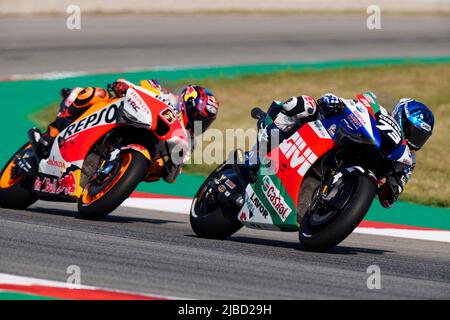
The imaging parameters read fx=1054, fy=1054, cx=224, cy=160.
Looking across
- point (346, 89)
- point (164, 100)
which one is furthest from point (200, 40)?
point (164, 100)

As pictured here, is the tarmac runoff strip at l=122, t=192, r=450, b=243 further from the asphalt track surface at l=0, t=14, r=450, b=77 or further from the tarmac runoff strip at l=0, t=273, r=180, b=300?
the asphalt track surface at l=0, t=14, r=450, b=77

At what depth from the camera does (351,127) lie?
26.2 feet

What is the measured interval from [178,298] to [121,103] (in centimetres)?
373

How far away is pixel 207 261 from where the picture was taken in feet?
24.5

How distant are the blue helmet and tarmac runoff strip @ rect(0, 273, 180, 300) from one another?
2.92 meters

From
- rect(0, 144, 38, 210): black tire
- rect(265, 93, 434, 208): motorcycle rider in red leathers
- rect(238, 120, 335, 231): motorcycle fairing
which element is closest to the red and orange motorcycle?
rect(0, 144, 38, 210): black tire

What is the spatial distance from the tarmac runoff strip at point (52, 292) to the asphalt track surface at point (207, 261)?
13 centimetres

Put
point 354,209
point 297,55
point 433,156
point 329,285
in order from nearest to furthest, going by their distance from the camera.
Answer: point 329,285 → point 354,209 → point 433,156 → point 297,55

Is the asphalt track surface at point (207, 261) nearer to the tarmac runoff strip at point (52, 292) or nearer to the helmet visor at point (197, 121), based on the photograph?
the tarmac runoff strip at point (52, 292)

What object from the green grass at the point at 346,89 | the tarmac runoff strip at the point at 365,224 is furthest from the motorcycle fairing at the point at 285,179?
the green grass at the point at 346,89

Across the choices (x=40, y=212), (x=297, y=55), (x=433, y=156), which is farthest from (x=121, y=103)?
(x=297, y=55)

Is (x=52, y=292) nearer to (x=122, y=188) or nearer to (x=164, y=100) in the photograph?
(x=122, y=188)
